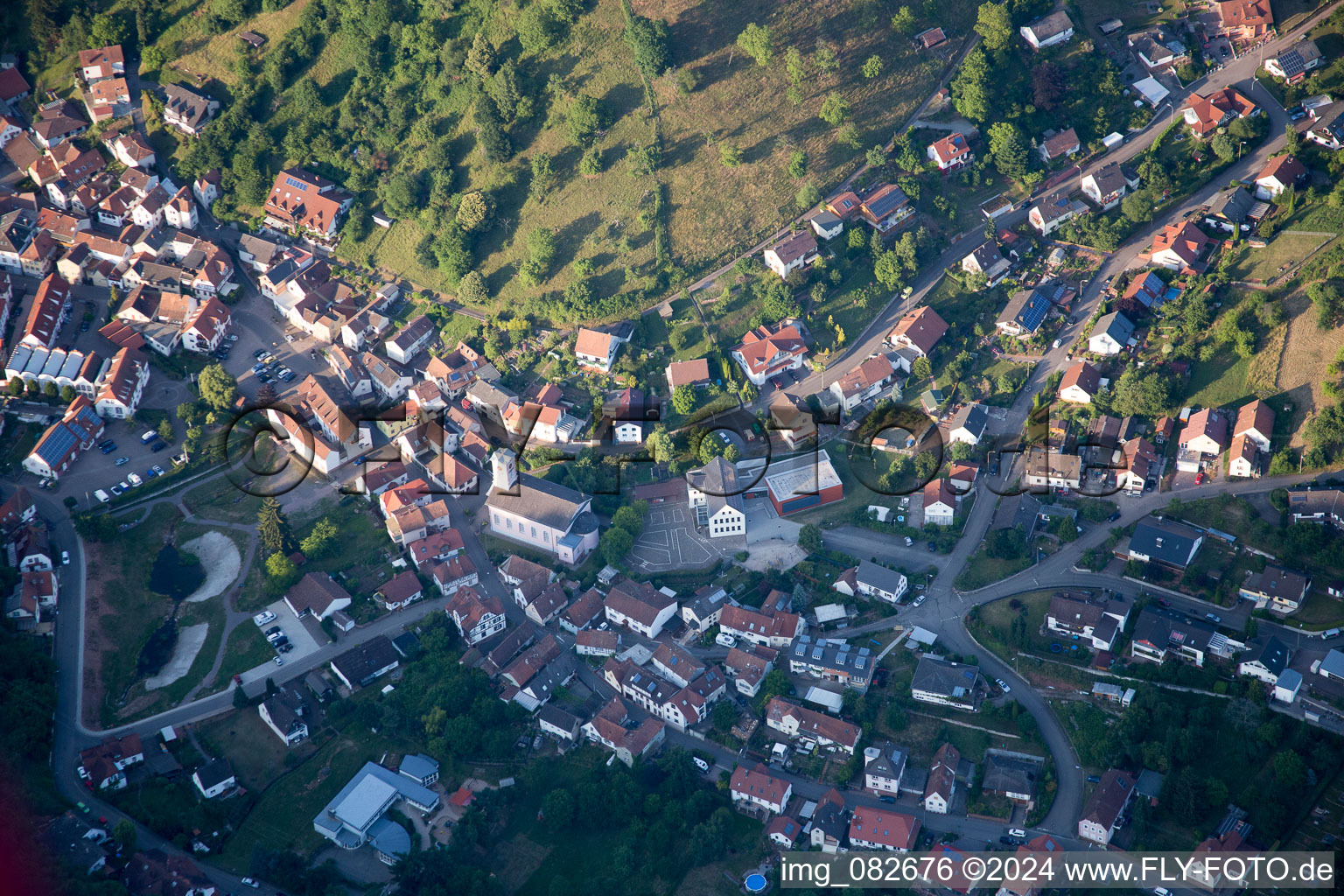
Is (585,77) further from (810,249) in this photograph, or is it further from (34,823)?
(34,823)

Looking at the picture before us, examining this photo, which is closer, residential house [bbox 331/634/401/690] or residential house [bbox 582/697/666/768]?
residential house [bbox 582/697/666/768]

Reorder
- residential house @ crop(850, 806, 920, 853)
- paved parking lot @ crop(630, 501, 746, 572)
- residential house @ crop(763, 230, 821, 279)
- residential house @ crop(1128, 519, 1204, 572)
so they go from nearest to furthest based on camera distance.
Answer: residential house @ crop(850, 806, 920, 853), residential house @ crop(1128, 519, 1204, 572), paved parking lot @ crop(630, 501, 746, 572), residential house @ crop(763, 230, 821, 279)

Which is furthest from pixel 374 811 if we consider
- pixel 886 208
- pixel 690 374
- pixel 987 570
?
pixel 886 208

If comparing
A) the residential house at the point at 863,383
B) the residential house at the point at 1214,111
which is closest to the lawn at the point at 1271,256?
the residential house at the point at 1214,111

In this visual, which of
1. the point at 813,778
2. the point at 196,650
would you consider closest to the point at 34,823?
the point at 196,650

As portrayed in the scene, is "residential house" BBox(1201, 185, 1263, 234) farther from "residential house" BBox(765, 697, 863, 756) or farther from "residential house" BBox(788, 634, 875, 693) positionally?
"residential house" BBox(765, 697, 863, 756)

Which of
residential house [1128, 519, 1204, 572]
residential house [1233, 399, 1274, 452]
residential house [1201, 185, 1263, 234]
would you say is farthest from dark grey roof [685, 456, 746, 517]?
residential house [1201, 185, 1263, 234]

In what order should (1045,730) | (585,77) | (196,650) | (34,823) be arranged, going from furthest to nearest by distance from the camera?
(585,77) < (196,650) < (1045,730) < (34,823)
